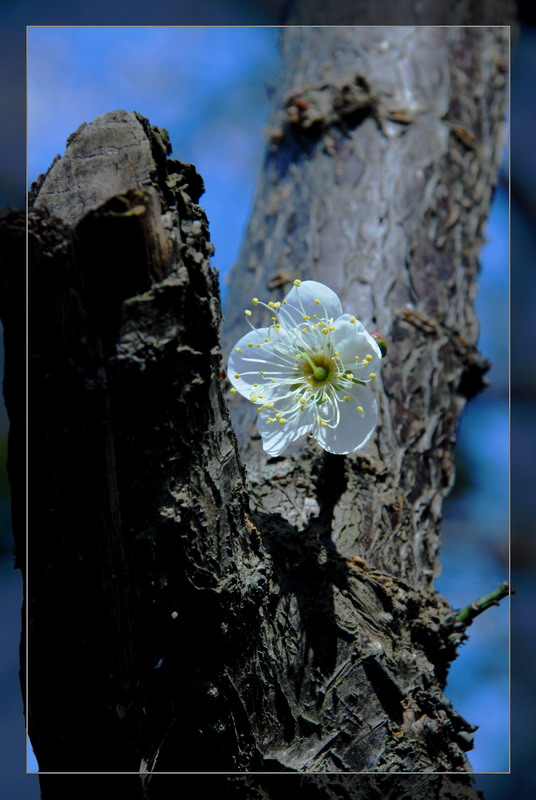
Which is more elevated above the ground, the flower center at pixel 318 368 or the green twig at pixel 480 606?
the flower center at pixel 318 368

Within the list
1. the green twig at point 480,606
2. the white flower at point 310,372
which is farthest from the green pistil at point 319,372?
the green twig at point 480,606

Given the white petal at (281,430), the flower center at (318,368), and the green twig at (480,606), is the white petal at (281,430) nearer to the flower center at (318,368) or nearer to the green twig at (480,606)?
the flower center at (318,368)

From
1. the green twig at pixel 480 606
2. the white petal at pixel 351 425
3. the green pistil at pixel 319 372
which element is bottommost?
the green twig at pixel 480 606

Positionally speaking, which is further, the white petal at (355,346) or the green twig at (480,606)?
the green twig at (480,606)

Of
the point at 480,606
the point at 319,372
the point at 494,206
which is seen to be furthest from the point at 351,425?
the point at 494,206

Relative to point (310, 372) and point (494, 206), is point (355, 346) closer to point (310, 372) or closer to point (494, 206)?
point (310, 372)

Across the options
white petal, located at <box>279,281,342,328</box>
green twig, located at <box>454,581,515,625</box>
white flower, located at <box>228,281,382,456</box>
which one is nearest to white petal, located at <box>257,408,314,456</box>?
white flower, located at <box>228,281,382,456</box>
